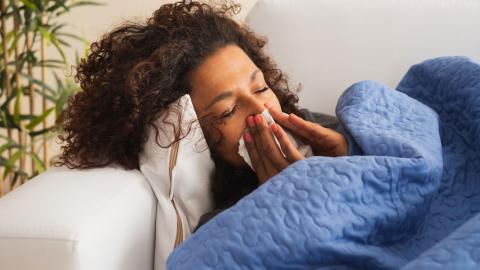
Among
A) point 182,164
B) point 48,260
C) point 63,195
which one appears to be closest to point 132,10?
point 182,164

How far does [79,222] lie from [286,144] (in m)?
0.39

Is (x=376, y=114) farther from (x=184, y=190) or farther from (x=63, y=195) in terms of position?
(x=63, y=195)

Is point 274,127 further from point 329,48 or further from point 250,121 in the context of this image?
point 329,48

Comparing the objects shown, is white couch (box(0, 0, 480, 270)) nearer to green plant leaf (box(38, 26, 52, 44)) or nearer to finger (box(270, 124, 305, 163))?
finger (box(270, 124, 305, 163))

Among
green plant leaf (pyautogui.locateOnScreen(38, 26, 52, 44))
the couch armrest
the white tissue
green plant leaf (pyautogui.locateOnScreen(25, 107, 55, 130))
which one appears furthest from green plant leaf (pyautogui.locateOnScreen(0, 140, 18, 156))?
the white tissue

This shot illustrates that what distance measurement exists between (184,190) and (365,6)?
66 centimetres

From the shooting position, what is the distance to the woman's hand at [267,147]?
2.94 ft

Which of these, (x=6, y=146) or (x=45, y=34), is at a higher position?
(x=45, y=34)

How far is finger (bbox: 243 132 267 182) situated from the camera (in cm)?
92

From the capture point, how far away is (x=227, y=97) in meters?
0.92

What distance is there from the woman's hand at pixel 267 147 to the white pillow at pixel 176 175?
0.31ft

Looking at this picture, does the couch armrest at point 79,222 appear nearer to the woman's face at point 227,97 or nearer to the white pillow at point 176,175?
the white pillow at point 176,175

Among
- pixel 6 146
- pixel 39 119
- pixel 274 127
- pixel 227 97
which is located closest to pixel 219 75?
pixel 227 97

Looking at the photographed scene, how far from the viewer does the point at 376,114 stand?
2.92 ft
